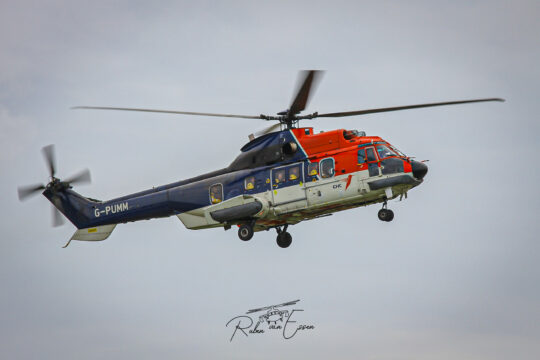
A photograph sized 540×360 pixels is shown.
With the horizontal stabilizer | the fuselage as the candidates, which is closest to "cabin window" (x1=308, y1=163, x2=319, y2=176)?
the fuselage

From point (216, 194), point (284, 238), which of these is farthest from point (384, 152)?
point (216, 194)

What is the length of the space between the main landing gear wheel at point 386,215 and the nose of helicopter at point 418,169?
59.2 inches

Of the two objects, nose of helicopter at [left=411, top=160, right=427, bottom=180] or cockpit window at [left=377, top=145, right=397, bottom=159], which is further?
cockpit window at [left=377, top=145, right=397, bottom=159]

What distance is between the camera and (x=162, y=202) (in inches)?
1227

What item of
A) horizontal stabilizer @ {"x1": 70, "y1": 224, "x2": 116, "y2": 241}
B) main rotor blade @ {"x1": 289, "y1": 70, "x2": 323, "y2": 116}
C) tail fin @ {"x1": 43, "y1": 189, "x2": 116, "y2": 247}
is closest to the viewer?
main rotor blade @ {"x1": 289, "y1": 70, "x2": 323, "y2": 116}

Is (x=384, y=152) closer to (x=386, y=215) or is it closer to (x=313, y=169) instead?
(x=386, y=215)

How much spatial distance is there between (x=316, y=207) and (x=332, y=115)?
3.28m

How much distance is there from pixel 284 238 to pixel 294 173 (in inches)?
139

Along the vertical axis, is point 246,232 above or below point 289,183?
below

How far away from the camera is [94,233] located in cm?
3309

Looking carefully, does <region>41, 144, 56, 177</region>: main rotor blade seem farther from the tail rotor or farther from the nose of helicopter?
the nose of helicopter

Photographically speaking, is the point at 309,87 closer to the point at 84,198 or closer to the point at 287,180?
the point at 287,180

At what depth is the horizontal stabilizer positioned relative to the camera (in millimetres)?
32875

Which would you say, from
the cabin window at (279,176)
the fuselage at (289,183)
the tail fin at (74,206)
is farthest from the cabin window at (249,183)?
the tail fin at (74,206)
